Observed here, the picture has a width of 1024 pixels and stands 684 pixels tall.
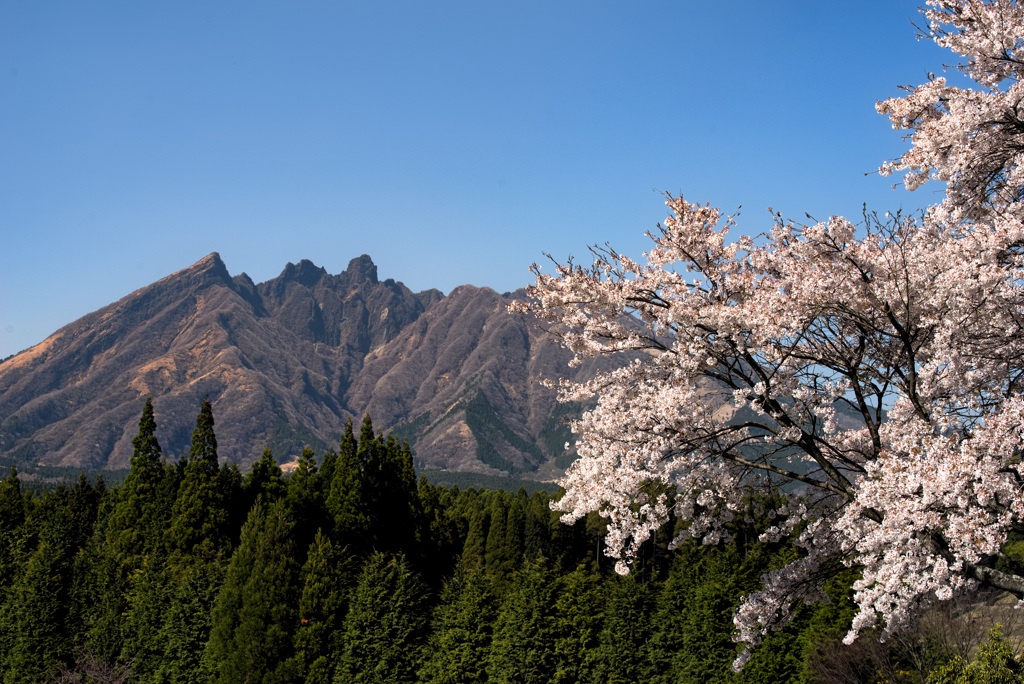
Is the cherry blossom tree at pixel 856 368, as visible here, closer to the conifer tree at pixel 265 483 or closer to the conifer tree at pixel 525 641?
the conifer tree at pixel 525 641

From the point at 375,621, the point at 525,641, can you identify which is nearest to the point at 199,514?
the point at 375,621

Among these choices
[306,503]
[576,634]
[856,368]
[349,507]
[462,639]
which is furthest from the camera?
[306,503]

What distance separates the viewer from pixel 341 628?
24.4m

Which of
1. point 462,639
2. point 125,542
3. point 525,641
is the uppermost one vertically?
point 525,641

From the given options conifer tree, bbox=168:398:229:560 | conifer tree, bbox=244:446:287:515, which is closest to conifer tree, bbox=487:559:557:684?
conifer tree, bbox=168:398:229:560

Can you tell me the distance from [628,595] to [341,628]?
8495 mm

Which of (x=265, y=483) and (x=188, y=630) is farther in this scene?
(x=265, y=483)

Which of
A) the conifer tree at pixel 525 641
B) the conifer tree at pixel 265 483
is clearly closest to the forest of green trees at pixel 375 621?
the conifer tree at pixel 525 641

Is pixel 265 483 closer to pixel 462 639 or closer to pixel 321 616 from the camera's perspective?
pixel 321 616

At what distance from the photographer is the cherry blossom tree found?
27.5 feet

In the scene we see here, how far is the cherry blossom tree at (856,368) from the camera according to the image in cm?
839

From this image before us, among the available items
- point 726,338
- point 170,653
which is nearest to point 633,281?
point 726,338

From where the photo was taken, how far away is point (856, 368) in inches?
382

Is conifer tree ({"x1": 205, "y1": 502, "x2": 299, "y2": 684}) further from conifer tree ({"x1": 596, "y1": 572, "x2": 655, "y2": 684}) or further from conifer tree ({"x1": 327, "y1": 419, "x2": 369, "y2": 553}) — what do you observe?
conifer tree ({"x1": 327, "y1": 419, "x2": 369, "y2": 553})
